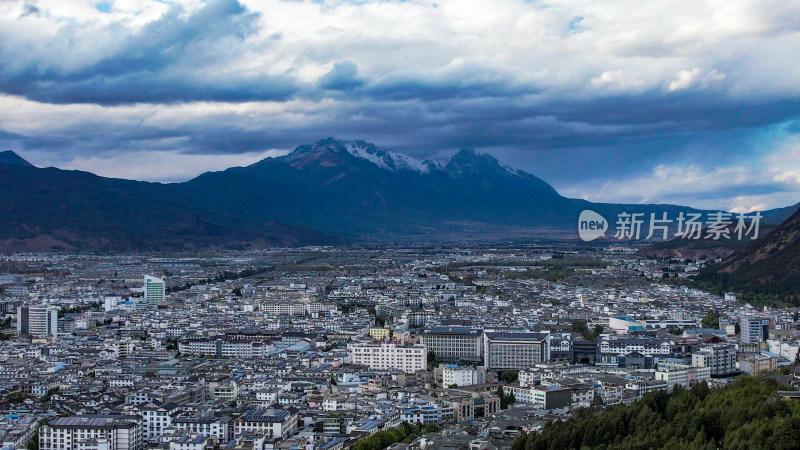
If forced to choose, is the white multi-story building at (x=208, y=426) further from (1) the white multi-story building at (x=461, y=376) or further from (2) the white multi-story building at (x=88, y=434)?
(1) the white multi-story building at (x=461, y=376)

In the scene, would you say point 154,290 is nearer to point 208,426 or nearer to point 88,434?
point 208,426

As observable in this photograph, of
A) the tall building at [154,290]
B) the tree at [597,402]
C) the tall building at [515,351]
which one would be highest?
the tall building at [154,290]

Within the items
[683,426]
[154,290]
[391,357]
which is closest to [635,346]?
[391,357]

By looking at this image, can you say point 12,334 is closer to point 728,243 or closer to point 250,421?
point 250,421

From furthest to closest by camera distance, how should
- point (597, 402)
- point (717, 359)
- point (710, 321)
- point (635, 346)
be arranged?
point (710, 321) → point (635, 346) → point (717, 359) → point (597, 402)

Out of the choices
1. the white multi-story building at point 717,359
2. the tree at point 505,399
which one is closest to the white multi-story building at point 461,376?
the tree at point 505,399

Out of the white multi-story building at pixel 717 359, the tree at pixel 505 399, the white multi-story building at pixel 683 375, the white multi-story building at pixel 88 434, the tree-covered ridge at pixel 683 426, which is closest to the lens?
the tree-covered ridge at pixel 683 426

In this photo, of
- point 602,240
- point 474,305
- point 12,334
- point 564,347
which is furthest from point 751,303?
point 602,240

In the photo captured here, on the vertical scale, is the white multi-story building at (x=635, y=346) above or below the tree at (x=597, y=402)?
above
